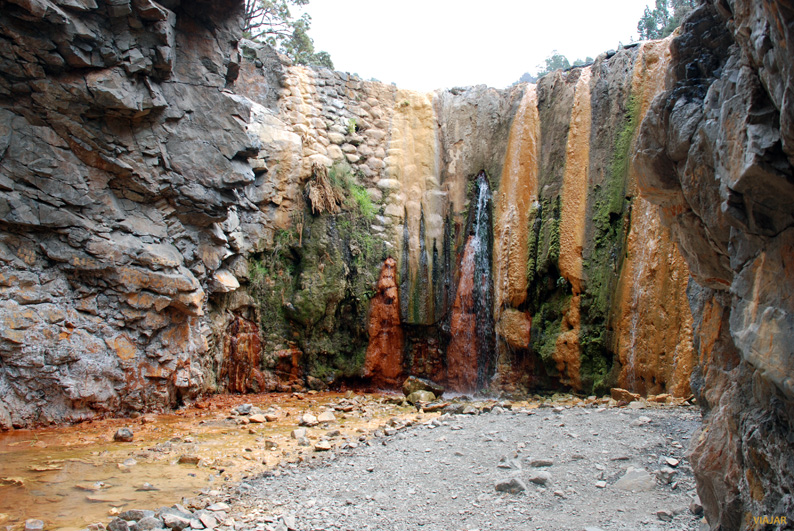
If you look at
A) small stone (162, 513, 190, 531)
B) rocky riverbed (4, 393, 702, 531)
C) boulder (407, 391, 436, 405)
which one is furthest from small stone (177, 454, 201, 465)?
boulder (407, 391, 436, 405)

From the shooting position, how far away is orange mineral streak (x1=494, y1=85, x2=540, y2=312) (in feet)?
32.5

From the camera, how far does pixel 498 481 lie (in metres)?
4.03

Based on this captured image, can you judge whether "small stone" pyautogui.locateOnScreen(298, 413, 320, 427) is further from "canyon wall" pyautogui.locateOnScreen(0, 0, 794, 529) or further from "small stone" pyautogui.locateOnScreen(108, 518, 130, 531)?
"small stone" pyautogui.locateOnScreen(108, 518, 130, 531)

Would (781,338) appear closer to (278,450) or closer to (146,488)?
(146,488)

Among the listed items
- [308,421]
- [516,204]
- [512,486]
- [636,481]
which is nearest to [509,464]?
[512,486]

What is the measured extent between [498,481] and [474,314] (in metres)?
6.39

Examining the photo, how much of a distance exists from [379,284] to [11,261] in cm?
599

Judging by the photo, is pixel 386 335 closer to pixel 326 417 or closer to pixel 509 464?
pixel 326 417

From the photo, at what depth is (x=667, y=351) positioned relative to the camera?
7.35 m

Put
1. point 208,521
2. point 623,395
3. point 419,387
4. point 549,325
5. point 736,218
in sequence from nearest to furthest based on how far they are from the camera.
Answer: point 736,218 < point 208,521 < point 623,395 < point 419,387 < point 549,325

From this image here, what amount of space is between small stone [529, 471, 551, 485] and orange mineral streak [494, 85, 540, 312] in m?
5.93

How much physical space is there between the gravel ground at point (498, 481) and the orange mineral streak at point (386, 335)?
4.35 m

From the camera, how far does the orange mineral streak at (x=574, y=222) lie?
8.88 meters

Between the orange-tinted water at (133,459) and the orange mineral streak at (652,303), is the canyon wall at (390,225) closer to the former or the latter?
the orange mineral streak at (652,303)
